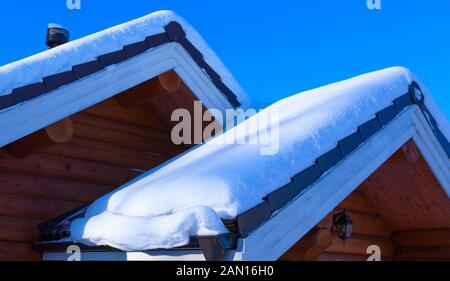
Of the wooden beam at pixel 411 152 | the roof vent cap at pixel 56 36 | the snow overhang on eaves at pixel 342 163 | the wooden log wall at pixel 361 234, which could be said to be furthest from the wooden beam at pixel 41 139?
the wooden beam at pixel 411 152

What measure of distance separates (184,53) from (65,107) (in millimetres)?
1764

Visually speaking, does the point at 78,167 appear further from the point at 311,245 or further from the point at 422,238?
the point at 422,238

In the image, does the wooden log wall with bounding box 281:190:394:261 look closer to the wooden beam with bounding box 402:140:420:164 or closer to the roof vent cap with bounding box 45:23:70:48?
the wooden beam with bounding box 402:140:420:164

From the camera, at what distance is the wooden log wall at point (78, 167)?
498cm

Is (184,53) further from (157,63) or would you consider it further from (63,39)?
(63,39)

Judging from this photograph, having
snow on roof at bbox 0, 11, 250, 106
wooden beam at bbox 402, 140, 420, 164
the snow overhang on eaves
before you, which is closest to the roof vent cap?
snow on roof at bbox 0, 11, 250, 106

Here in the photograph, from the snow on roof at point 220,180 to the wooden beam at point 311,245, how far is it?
0.67 m

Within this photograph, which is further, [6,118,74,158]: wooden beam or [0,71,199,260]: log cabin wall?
[0,71,199,260]: log cabin wall

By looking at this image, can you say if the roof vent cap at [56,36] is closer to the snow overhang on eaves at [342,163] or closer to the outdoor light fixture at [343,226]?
the snow overhang on eaves at [342,163]

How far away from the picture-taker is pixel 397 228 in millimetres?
6289

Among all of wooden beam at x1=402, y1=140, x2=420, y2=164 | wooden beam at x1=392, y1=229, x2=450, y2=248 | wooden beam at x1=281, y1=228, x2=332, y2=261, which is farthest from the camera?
wooden beam at x1=392, y1=229, x2=450, y2=248

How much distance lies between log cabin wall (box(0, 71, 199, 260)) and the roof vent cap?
131 cm

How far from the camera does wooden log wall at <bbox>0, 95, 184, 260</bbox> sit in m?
4.98

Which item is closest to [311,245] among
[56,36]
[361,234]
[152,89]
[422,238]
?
[361,234]
